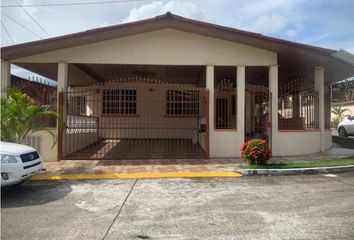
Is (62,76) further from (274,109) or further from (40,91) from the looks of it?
(274,109)

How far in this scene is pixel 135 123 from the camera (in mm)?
19125

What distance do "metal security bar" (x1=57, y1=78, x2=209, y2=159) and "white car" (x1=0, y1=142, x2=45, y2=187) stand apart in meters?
5.20

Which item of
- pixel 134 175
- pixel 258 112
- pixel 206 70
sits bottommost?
pixel 134 175

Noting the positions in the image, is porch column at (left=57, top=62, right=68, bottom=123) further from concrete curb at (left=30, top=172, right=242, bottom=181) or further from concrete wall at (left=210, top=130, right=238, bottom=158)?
concrete wall at (left=210, top=130, right=238, bottom=158)

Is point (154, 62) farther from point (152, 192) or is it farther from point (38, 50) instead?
point (152, 192)

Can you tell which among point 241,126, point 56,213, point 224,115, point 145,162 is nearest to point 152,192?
point 56,213

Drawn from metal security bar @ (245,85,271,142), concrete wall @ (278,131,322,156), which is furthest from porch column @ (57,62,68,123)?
concrete wall @ (278,131,322,156)

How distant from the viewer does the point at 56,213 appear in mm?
6434

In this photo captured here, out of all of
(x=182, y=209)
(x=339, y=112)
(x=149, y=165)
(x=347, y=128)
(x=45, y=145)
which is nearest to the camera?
(x=182, y=209)

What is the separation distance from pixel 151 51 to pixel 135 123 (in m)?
6.89

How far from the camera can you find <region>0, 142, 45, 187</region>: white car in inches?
289

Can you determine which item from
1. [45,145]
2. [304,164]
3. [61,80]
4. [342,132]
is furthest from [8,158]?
[342,132]

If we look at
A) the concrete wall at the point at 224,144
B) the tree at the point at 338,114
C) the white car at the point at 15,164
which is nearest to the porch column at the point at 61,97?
the white car at the point at 15,164

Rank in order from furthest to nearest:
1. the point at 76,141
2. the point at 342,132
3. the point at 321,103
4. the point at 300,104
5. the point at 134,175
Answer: the point at 342,132 → the point at 300,104 → the point at 76,141 → the point at 321,103 → the point at 134,175
